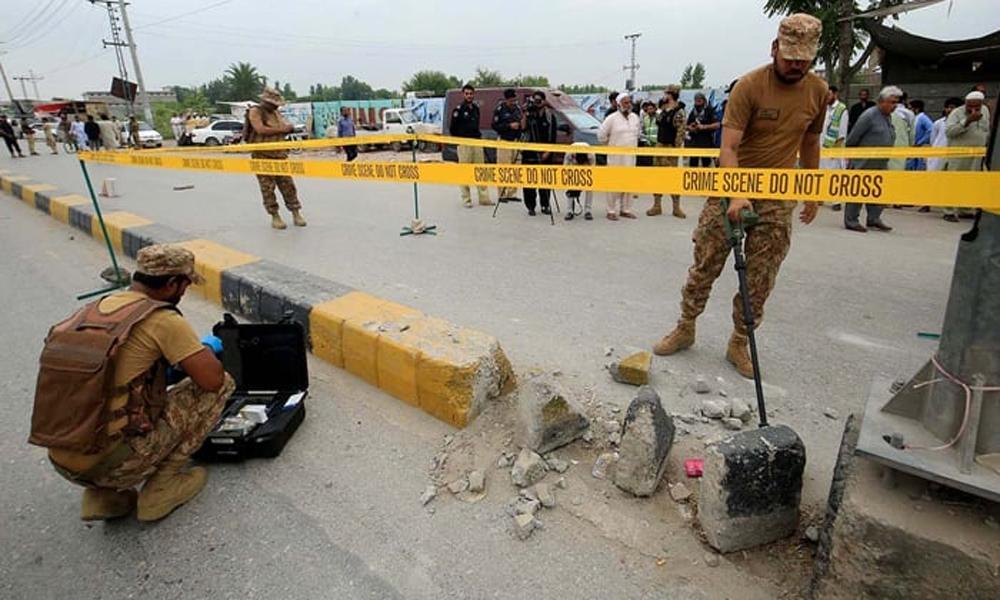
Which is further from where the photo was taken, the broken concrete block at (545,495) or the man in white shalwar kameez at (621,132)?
the man in white shalwar kameez at (621,132)

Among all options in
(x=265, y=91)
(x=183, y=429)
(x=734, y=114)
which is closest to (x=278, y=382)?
(x=183, y=429)

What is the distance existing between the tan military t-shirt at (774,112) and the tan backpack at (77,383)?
2.99 meters

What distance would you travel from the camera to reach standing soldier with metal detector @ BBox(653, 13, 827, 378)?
8.54ft

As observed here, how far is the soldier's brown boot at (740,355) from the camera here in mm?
3119

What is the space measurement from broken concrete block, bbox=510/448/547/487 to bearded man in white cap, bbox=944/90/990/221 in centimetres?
750

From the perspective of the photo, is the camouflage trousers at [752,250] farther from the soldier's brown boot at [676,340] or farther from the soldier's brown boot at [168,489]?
the soldier's brown boot at [168,489]

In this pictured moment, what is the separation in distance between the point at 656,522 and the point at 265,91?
6.60m

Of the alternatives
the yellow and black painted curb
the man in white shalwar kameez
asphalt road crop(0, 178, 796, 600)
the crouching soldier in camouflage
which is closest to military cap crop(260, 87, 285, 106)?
the yellow and black painted curb

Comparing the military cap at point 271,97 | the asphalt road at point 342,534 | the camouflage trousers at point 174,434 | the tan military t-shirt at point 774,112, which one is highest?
the military cap at point 271,97

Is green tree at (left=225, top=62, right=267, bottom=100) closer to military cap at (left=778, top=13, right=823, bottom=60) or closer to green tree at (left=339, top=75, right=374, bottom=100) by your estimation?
green tree at (left=339, top=75, right=374, bottom=100)

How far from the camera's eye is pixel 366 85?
383ft

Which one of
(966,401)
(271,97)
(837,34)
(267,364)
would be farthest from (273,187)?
(837,34)

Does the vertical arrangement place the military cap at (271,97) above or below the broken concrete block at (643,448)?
above

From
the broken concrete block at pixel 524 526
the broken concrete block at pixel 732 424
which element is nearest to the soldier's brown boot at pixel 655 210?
the broken concrete block at pixel 732 424
